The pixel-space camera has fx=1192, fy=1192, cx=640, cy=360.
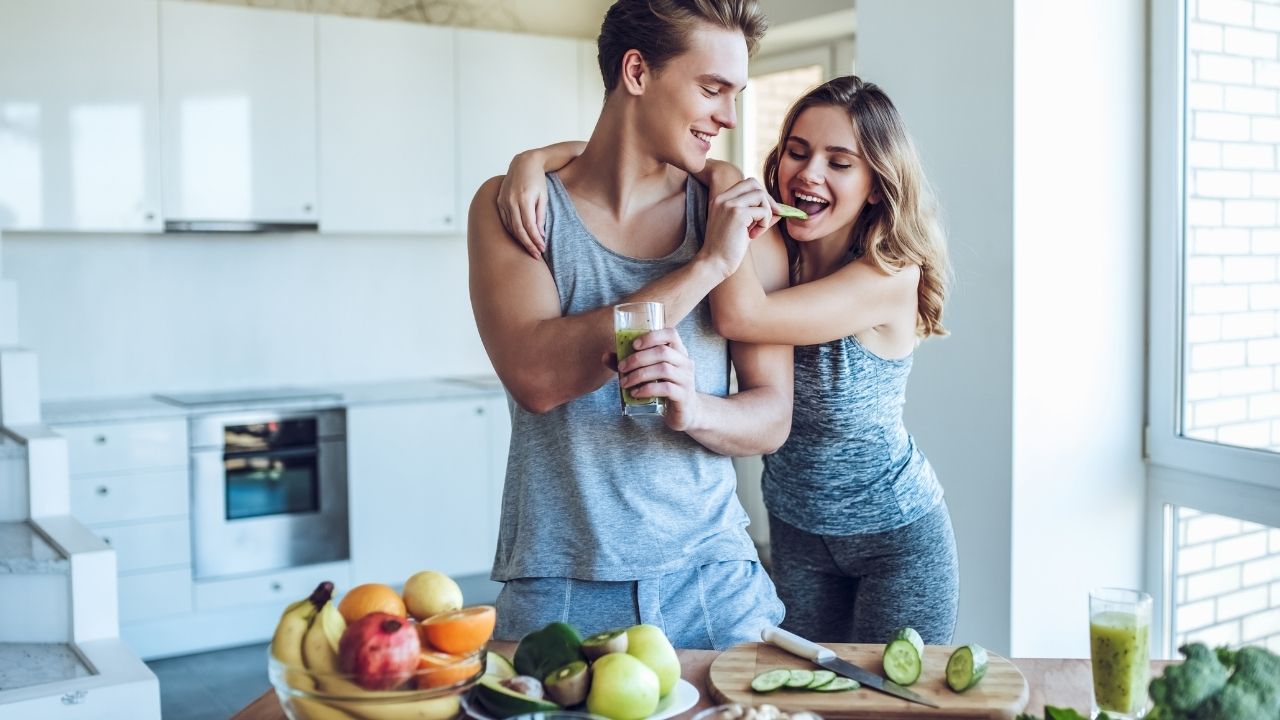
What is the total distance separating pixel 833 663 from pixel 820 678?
0.07 m

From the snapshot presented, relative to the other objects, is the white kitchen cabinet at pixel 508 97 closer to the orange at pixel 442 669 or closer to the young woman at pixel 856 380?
the young woman at pixel 856 380

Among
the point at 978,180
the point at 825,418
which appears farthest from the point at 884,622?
the point at 978,180

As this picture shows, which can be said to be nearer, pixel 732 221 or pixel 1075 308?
pixel 732 221

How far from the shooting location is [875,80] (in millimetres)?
3529

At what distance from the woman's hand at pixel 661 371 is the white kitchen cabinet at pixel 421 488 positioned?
344 cm

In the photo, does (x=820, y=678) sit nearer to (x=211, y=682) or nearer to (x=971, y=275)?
(x=971, y=275)

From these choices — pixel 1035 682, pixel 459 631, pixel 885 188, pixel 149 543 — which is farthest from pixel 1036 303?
pixel 149 543

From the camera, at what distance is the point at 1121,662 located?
135 cm

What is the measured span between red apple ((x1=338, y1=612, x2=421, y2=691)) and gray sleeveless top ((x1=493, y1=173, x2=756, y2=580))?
20.9 inches

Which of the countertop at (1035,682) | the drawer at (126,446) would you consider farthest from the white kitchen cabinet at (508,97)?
the countertop at (1035,682)

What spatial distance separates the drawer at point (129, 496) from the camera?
14.0 ft

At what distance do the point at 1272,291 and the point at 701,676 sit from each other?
224cm

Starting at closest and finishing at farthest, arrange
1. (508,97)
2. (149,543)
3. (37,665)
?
(37,665)
(149,543)
(508,97)

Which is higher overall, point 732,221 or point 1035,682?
point 732,221
